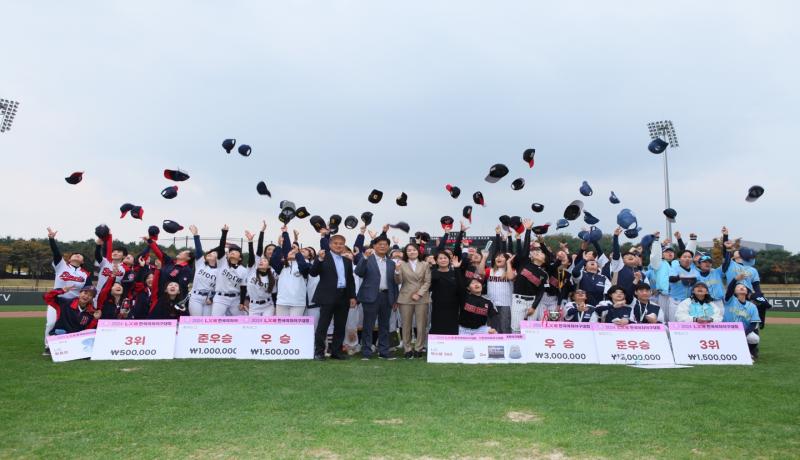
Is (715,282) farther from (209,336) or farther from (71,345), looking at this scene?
(71,345)

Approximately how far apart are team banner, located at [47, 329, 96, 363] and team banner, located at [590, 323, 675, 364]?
796cm

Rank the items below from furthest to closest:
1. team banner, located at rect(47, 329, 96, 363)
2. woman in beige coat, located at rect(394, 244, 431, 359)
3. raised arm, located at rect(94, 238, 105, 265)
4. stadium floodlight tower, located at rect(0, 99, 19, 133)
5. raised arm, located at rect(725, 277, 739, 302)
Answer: stadium floodlight tower, located at rect(0, 99, 19, 133), raised arm, located at rect(94, 238, 105, 265), raised arm, located at rect(725, 277, 739, 302), woman in beige coat, located at rect(394, 244, 431, 359), team banner, located at rect(47, 329, 96, 363)

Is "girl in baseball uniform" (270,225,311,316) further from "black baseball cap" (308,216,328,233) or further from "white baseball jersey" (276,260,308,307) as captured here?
"black baseball cap" (308,216,328,233)

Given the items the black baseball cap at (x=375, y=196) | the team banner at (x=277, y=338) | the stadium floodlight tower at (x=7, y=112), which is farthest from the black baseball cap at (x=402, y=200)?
the stadium floodlight tower at (x=7, y=112)

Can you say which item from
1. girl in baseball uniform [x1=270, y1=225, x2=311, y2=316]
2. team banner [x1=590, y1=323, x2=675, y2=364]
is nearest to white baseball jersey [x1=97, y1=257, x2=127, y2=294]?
girl in baseball uniform [x1=270, y1=225, x2=311, y2=316]

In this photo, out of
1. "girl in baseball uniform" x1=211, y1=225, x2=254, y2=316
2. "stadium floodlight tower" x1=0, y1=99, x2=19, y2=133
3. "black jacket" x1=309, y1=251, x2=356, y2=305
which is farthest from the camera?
"stadium floodlight tower" x1=0, y1=99, x2=19, y2=133

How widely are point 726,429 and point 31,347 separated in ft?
39.2

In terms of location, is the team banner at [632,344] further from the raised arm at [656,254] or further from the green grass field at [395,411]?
the raised arm at [656,254]

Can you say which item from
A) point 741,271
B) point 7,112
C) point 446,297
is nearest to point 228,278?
point 446,297

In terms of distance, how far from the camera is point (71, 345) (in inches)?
355

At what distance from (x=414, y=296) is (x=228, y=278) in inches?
130

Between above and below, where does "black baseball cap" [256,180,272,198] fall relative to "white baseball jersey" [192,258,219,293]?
above

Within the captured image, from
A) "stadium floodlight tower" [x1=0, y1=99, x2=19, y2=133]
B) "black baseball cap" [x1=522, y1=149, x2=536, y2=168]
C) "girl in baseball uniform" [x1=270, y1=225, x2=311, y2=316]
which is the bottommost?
"girl in baseball uniform" [x1=270, y1=225, x2=311, y2=316]

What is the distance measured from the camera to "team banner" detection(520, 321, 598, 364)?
8734mm
